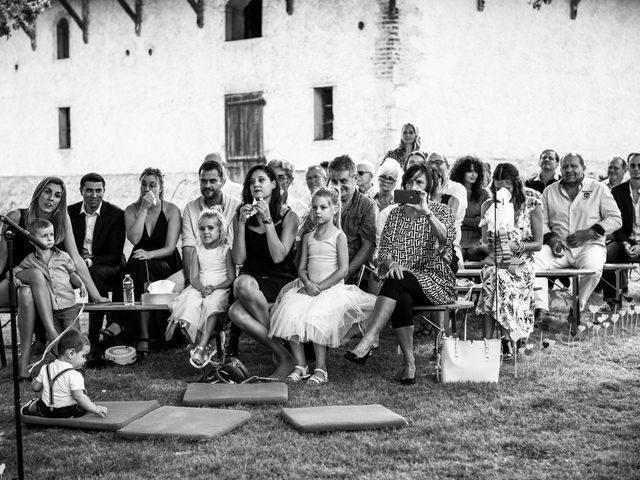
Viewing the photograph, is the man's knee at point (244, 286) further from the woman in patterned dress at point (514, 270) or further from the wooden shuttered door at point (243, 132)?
the wooden shuttered door at point (243, 132)

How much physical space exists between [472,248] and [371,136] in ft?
31.3

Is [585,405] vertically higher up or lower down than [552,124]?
lower down

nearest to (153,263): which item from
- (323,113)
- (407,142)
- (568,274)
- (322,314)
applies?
(322,314)

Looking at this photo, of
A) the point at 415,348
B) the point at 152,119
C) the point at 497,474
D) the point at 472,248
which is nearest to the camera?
the point at 497,474

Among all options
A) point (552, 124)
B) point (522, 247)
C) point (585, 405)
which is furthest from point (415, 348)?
point (552, 124)

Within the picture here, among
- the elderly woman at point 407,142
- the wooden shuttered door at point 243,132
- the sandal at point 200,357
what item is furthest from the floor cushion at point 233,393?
the wooden shuttered door at point 243,132

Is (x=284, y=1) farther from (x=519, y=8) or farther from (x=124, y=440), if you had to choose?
(x=124, y=440)

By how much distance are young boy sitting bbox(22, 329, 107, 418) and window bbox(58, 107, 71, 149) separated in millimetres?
18355

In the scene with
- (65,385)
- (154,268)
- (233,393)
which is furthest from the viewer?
(154,268)

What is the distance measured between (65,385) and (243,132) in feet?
49.0

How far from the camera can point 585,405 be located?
211 inches

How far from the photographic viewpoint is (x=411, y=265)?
6.52 meters

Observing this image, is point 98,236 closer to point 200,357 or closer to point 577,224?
point 200,357

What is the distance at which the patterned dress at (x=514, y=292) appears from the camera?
685cm
